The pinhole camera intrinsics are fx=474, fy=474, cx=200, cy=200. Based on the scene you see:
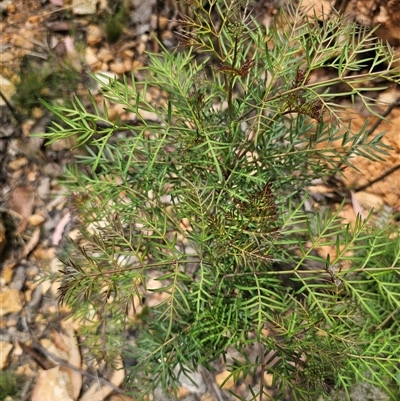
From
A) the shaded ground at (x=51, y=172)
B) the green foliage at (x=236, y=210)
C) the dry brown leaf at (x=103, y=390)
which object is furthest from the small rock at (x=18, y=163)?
the dry brown leaf at (x=103, y=390)

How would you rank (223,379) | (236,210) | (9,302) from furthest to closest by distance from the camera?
(9,302)
(223,379)
(236,210)

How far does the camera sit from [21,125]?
2330 millimetres

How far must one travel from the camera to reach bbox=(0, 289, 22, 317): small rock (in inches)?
80.0

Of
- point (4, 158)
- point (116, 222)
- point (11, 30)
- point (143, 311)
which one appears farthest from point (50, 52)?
point (116, 222)

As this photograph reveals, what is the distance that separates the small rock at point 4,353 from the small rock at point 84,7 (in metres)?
1.72

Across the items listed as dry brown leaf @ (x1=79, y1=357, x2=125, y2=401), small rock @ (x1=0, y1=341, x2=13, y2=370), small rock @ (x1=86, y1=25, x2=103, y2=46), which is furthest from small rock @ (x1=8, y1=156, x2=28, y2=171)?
dry brown leaf @ (x1=79, y1=357, x2=125, y2=401)

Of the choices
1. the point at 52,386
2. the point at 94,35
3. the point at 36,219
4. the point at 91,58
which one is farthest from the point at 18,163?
the point at 52,386

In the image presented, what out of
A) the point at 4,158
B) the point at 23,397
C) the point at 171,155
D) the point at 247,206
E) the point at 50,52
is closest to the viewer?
the point at 247,206

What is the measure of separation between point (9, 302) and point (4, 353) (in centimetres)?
21

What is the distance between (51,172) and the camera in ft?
7.45

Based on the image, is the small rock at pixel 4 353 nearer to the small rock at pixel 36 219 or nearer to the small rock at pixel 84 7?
the small rock at pixel 36 219

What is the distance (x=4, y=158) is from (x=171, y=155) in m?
1.33

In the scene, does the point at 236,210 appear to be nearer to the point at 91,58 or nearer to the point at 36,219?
the point at 36,219

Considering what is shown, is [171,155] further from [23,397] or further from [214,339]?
[23,397]
